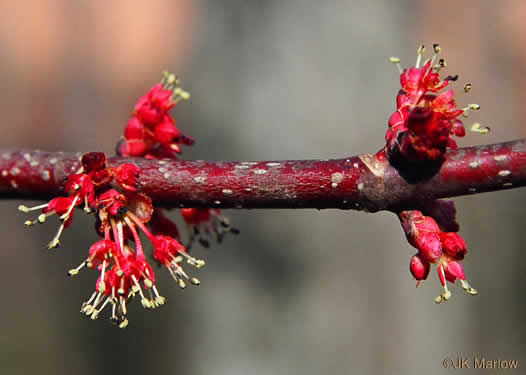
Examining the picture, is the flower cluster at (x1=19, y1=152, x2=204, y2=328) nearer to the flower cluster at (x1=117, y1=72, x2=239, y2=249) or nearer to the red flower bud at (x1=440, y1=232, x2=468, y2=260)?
the flower cluster at (x1=117, y1=72, x2=239, y2=249)

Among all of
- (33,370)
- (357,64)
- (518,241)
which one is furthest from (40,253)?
(518,241)

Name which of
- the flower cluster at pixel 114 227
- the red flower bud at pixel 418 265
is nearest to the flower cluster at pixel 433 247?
the red flower bud at pixel 418 265

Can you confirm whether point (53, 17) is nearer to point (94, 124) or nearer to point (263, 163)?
point (94, 124)

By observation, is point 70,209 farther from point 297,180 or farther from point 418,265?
point 418,265

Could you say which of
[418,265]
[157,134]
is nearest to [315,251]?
[157,134]

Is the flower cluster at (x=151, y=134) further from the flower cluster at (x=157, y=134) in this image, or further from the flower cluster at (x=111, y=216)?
the flower cluster at (x=111, y=216)

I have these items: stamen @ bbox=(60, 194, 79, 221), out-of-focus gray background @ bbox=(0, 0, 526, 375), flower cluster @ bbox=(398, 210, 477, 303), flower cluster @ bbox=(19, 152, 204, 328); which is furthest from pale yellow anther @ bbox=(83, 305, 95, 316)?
out-of-focus gray background @ bbox=(0, 0, 526, 375)
